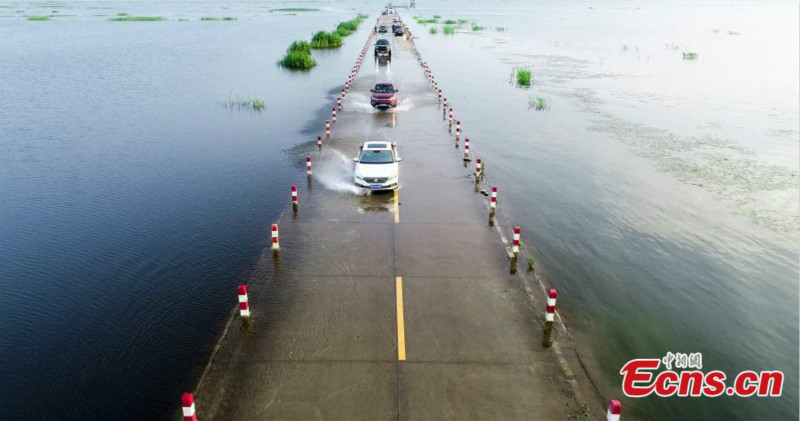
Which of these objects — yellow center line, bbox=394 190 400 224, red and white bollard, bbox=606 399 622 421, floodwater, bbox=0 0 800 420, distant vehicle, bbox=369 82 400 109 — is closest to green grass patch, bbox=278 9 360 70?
floodwater, bbox=0 0 800 420

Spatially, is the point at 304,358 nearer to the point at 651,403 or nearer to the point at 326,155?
the point at 651,403

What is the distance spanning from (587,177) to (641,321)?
40.8 ft

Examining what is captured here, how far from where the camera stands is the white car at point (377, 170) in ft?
66.6

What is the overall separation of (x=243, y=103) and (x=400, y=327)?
3337 cm

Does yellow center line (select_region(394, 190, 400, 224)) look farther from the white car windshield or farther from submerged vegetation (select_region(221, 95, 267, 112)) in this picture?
submerged vegetation (select_region(221, 95, 267, 112))

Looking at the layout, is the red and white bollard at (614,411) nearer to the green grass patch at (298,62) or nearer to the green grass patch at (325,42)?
the green grass patch at (298,62)

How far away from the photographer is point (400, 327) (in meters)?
12.1

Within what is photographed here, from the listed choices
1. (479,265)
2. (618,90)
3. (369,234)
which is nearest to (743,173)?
(479,265)

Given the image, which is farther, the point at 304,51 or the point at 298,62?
the point at 304,51

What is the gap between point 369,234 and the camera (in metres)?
17.1

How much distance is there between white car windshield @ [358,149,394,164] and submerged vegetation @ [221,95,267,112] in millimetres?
20495

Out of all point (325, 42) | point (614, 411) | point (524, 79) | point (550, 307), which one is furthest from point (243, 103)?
point (325, 42)

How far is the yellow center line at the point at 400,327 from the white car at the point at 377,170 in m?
6.75

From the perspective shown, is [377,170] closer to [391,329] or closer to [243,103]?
[391,329]
